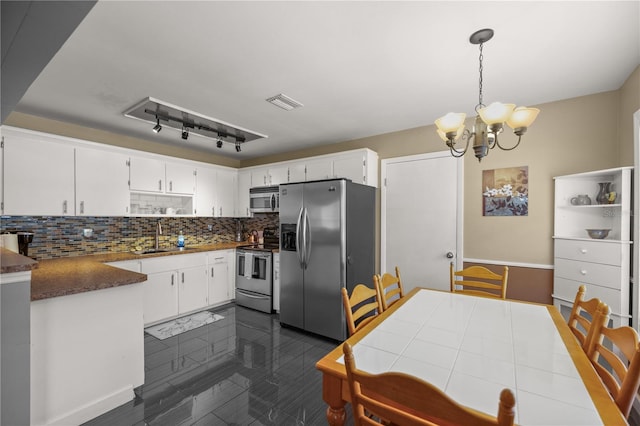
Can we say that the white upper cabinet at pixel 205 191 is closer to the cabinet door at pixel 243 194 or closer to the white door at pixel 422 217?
the cabinet door at pixel 243 194

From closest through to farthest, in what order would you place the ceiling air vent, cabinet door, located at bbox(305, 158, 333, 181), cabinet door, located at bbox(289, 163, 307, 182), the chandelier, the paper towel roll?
the chandelier, the paper towel roll, the ceiling air vent, cabinet door, located at bbox(305, 158, 333, 181), cabinet door, located at bbox(289, 163, 307, 182)

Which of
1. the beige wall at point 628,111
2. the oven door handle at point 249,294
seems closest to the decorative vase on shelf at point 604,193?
the beige wall at point 628,111

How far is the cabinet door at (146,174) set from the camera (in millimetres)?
3697

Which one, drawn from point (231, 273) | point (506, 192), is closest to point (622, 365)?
point (506, 192)

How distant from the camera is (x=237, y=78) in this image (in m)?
2.27

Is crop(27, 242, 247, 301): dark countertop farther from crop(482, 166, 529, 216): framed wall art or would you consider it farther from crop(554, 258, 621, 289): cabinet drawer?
crop(554, 258, 621, 289): cabinet drawer

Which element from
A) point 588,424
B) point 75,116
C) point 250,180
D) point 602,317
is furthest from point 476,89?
point 75,116

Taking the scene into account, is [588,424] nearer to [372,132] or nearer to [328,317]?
[328,317]

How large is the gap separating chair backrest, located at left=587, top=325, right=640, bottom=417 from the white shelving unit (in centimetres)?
128

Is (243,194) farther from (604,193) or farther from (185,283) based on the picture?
(604,193)

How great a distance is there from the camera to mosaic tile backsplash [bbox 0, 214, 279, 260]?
315 centimetres

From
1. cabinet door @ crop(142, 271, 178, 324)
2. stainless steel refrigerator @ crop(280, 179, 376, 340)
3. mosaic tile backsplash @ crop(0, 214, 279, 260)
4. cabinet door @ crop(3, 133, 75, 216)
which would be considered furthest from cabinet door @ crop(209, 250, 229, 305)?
cabinet door @ crop(3, 133, 75, 216)

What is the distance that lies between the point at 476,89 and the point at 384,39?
1212 mm

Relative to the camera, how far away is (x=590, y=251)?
234 cm
